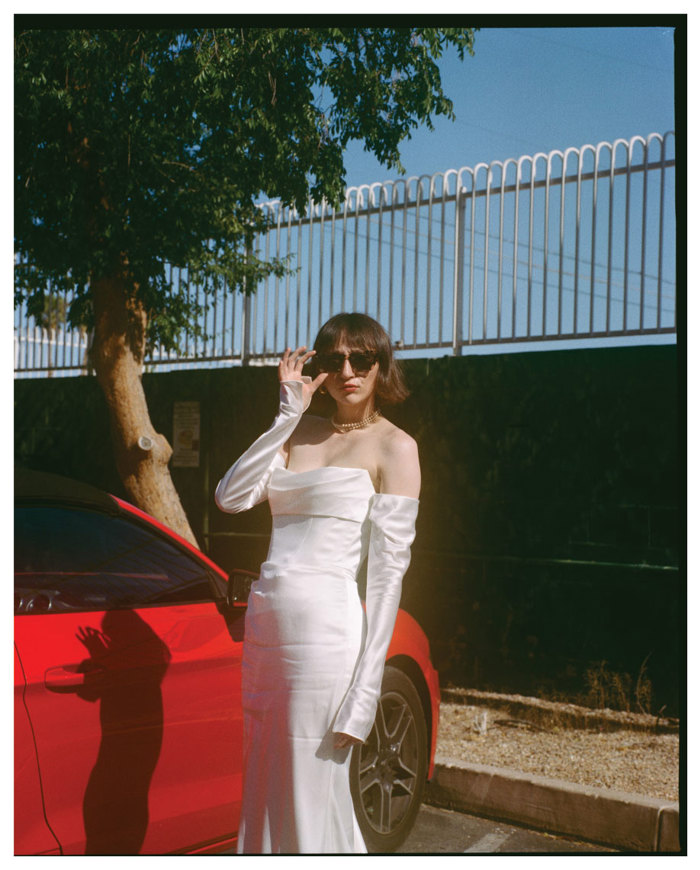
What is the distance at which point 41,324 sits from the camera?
767cm

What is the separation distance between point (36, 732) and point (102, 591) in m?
0.65

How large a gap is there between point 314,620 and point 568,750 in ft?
8.66

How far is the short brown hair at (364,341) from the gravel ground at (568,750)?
2.26m

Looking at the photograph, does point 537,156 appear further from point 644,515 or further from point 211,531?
point 211,531

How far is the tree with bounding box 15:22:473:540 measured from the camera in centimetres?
419

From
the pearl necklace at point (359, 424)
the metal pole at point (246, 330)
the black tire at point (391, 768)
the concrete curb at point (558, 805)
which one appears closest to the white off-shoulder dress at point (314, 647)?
the pearl necklace at point (359, 424)

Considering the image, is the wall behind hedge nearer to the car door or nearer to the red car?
the red car

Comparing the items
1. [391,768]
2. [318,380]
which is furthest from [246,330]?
[318,380]

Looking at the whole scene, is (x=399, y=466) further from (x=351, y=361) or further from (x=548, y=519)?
(x=548, y=519)

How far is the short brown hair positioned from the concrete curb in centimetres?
210

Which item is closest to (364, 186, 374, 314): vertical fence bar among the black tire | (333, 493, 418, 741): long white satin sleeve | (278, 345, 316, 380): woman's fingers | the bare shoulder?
the black tire

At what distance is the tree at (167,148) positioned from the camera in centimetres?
419

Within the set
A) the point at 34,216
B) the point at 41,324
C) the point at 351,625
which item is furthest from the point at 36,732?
the point at 41,324

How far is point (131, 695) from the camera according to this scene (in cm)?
296
